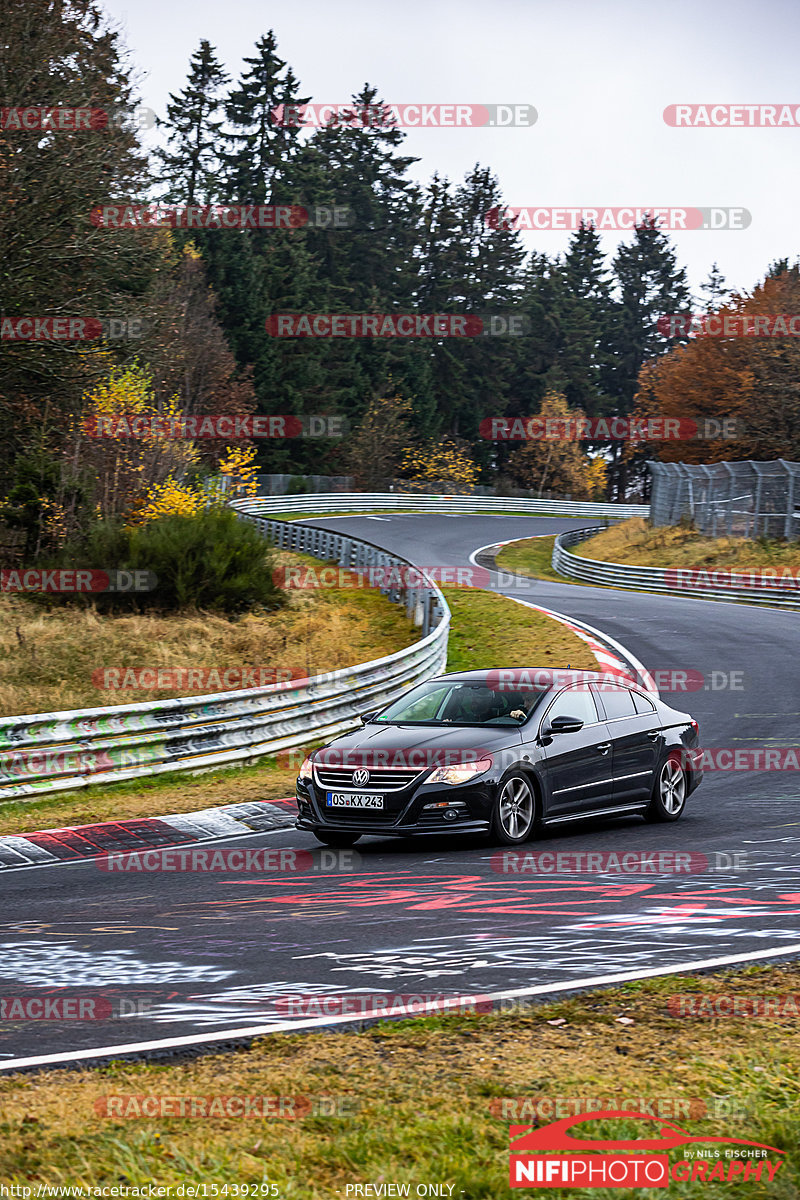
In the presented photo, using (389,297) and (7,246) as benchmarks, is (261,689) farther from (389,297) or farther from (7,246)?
(389,297)

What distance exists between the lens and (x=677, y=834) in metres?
10.9

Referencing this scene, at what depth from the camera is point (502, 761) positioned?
10289mm

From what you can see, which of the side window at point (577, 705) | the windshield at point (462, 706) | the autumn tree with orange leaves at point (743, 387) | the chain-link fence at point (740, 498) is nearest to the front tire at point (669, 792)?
the side window at point (577, 705)

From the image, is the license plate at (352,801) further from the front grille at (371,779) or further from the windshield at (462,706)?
the windshield at (462,706)

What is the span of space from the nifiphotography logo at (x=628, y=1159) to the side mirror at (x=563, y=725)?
6.95 m

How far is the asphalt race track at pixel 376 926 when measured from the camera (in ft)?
19.3

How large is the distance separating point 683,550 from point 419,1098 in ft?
135

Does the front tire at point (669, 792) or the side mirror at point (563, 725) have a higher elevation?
the side mirror at point (563, 725)

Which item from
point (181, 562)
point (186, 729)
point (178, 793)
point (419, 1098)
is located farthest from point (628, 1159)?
point (181, 562)

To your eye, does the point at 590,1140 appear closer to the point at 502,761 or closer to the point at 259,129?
the point at 502,761

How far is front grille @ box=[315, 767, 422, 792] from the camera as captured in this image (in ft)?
33.3

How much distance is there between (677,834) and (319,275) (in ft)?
287

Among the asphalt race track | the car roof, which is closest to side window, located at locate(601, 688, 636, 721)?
the car roof

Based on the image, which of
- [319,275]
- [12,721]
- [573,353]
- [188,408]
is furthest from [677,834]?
[573,353]
